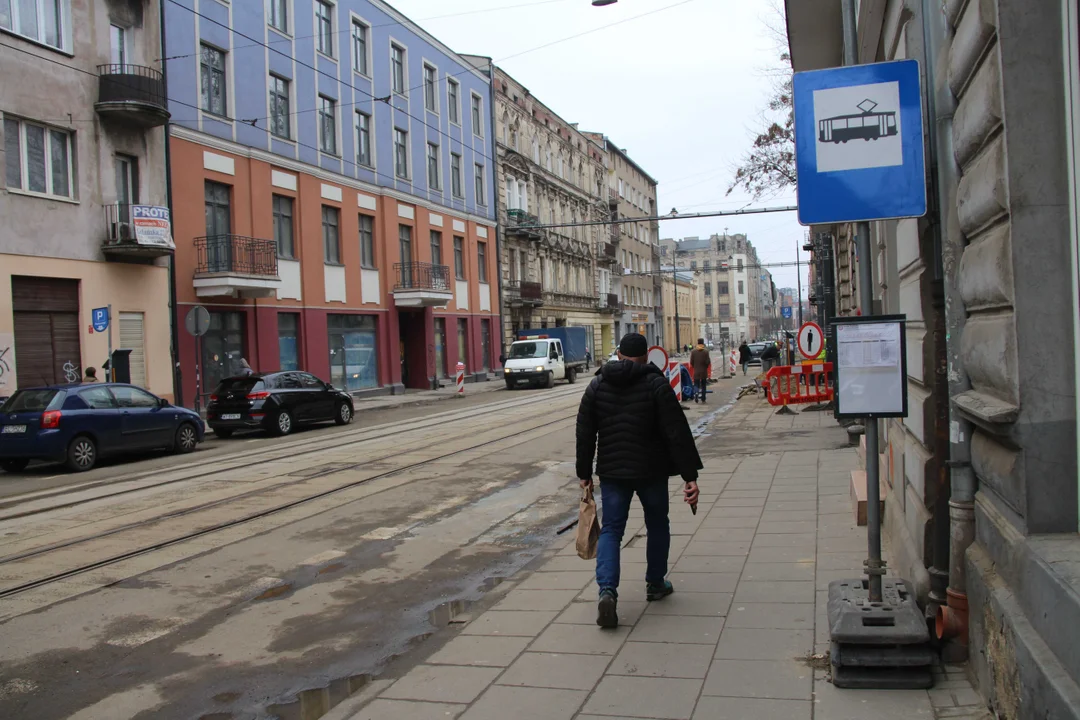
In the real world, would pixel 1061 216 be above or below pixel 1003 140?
below

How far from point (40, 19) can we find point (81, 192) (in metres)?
3.74

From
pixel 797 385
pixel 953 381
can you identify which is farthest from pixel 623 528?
pixel 797 385

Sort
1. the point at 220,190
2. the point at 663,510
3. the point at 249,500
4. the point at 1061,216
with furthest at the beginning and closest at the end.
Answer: the point at 220,190
the point at 249,500
the point at 663,510
the point at 1061,216

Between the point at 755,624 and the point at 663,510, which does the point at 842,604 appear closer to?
the point at 755,624

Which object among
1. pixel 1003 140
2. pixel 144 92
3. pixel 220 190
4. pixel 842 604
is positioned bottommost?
pixel 842 604

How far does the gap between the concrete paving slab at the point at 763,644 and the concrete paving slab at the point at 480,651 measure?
1139 mm

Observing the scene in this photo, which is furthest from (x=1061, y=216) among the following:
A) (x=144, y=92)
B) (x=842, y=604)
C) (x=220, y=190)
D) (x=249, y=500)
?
(x=220, y=190)

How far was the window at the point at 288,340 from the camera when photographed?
27.4m

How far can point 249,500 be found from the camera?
34.3 feet

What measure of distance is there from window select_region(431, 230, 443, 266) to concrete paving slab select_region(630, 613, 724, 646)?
3347 cm

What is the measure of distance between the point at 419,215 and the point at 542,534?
96.4ft

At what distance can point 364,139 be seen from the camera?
32812 mm

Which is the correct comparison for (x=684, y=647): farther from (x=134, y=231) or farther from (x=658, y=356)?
(x=134, y=231)

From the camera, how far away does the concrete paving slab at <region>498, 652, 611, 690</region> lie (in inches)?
172
